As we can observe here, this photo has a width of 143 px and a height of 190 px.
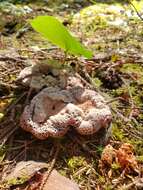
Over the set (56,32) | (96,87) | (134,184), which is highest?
(56,32)

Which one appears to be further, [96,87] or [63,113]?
[96,87]

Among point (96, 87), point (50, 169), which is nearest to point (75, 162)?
point (50, 169)

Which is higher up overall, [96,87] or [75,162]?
[96,87]

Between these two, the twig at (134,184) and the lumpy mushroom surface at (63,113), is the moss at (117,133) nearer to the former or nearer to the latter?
the lumpy mushroom surface at (63,113)

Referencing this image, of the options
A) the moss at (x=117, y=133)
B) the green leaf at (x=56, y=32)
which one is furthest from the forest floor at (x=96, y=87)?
the green leaf at (x=56, y=32)

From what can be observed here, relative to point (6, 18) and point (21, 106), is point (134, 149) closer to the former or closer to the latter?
point (21, 106)

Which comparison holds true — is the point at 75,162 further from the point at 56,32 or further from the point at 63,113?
the point at 56,32

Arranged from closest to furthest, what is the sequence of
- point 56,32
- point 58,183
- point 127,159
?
point 58,183
point 127,159
point 56,32

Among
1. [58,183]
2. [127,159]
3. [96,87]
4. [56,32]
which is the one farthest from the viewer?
[96,87]
